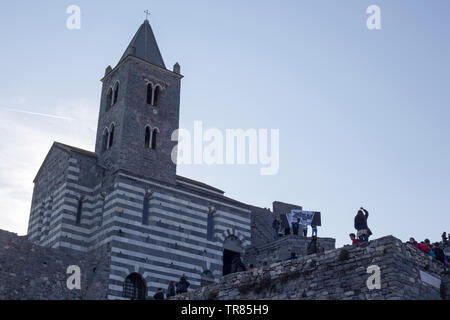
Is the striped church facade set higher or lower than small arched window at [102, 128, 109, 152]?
lower

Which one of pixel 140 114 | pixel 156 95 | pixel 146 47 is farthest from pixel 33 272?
pixel 146 47

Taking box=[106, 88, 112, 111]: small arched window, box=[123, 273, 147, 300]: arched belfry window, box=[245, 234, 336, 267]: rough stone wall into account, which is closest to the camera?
box=[123, 273, 147, 300]: arched belfry window

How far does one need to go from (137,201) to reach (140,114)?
5884mm

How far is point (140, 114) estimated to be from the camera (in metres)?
35.9

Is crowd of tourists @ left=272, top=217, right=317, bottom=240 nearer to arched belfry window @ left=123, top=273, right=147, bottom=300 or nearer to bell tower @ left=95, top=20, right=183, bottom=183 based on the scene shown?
bell tower @ left=95, top=20, right=183, bottom=183

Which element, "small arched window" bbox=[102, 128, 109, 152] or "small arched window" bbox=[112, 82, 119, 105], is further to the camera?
"small arched window" bbox=[112, 82, 119, 105]

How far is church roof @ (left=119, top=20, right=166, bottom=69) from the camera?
3784 centimetres

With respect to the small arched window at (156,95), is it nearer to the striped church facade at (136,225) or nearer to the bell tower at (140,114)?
the bell tower at (140,114)

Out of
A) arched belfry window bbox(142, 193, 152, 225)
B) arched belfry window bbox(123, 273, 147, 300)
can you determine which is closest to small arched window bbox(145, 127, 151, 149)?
arched belfry window bbox(142, 193, 152, 225)

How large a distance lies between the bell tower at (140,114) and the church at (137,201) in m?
0.06
